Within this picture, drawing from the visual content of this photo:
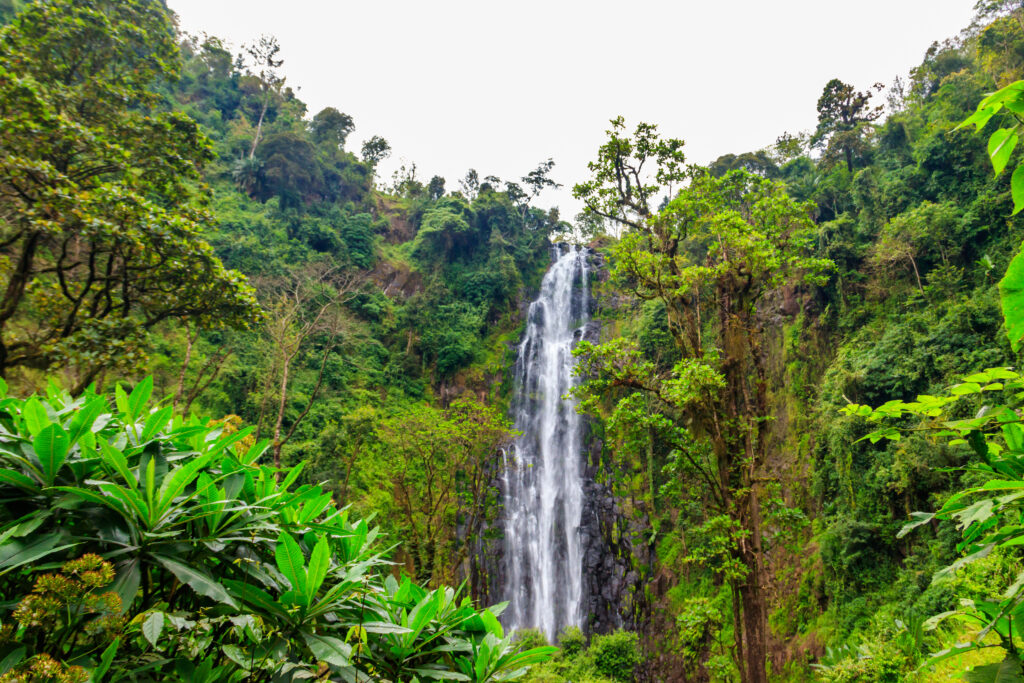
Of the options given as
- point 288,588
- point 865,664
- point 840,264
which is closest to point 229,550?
point 288,588

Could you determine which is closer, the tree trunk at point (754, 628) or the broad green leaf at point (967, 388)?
the broad green leaf at point (967, 388)

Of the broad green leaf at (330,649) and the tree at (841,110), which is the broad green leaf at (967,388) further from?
the tree at (841,110)

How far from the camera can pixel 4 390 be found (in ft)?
4.83

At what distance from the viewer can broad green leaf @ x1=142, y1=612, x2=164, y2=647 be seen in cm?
88

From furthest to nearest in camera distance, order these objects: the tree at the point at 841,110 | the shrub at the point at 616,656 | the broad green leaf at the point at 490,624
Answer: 1. the tree at the point at 841,110
2. the shrub at the point at 616,656
3. the broad green leaf at the point at 490,624

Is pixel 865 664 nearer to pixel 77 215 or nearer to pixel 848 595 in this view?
pixel 848 595

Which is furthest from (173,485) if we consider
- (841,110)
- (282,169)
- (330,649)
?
(282,169)

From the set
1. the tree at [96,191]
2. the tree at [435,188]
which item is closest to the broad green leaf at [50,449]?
the tree at [96,191]

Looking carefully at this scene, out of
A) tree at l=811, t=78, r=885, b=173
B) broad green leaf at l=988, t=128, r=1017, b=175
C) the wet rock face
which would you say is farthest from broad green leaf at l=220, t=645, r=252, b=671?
tree at l=811, t=78, r=885, b=173

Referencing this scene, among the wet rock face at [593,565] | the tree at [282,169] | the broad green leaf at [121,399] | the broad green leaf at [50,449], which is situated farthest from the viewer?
the tree at [282,169]

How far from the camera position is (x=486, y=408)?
10758mm

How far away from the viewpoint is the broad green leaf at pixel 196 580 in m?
0.99

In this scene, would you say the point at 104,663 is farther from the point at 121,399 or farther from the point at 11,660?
the point at 121,399

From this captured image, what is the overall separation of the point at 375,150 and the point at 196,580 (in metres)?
30.3
